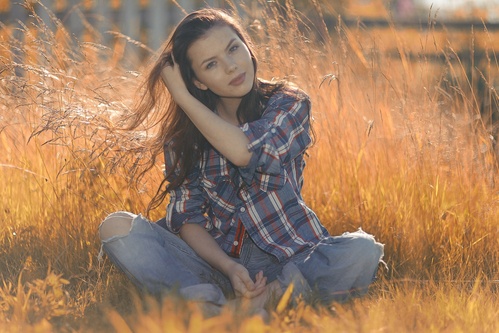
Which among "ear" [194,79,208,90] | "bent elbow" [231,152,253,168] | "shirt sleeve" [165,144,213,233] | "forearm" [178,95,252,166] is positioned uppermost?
"ear" [194,79,208,90]

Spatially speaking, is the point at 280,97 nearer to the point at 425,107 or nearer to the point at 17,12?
the point at 425,107

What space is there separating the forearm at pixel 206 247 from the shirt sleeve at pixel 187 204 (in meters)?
0.03

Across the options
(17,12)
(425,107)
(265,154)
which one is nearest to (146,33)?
(17,12)

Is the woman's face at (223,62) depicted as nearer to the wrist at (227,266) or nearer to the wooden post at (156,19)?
the wrist at (227,266)

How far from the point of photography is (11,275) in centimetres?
287

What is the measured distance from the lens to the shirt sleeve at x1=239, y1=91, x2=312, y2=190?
257 centimetres

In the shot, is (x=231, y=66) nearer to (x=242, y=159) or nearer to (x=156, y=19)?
(x=242, y=159)

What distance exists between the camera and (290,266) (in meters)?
2.61

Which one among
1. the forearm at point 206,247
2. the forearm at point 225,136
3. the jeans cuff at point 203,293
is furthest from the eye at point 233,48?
the jeans cuff at point 203,293

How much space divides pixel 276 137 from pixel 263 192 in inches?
8.7

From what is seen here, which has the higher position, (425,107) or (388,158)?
(425,107)

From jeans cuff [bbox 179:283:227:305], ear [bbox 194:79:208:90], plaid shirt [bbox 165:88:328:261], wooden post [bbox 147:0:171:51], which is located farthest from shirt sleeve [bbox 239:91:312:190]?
wooden post [bbox 147:0:171:51]

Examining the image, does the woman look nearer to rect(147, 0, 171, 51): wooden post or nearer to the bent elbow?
the bent elbow

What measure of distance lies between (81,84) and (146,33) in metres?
5.54
